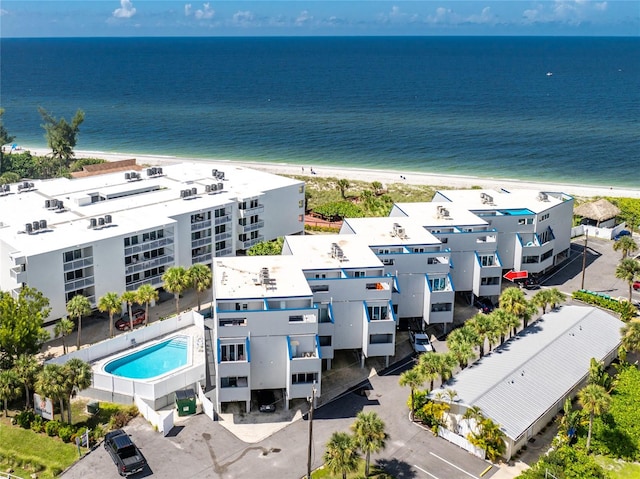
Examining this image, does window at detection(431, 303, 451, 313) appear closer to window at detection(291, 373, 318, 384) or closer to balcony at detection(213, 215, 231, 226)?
window at detection(291, 373, 318, 384)

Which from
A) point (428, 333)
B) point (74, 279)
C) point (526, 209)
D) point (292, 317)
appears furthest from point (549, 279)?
point (74, 279)

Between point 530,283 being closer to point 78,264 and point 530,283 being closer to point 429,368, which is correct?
point 429,368

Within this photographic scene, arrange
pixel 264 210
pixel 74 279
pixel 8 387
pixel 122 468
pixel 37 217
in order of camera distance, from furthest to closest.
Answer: pixel 264 210
pixel 37 217
pixel 74 279
pixel 8 387
pixel 122 468

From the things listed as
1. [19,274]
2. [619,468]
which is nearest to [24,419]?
[19,274]

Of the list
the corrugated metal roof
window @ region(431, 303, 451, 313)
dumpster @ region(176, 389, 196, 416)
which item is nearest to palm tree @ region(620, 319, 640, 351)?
the corrugated metal roof

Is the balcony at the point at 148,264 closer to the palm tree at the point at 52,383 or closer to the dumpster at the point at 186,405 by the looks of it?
the dumpster at the point at 186,405

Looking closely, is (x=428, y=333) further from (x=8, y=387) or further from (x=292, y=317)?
(x=8, y=387)

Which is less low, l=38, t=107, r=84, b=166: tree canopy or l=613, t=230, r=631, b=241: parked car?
l=38, t=107, r=84, b=166: tree canopy
